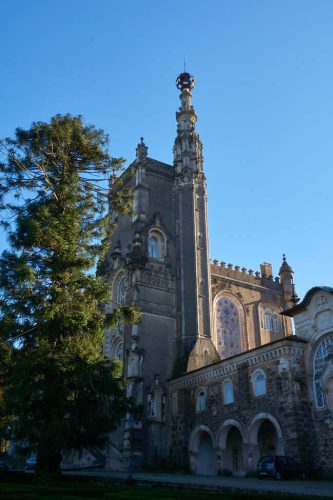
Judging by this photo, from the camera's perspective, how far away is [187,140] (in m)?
46.2

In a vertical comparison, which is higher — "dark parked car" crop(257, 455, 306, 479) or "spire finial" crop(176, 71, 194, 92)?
"spire finial" crop(176, 71, 194, 92)

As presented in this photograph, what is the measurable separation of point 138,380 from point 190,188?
55.9 feet

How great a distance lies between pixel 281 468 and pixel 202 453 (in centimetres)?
1143

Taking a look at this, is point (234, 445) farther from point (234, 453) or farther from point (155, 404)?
point (155, 404)

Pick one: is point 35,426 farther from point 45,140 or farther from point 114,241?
point 114,241

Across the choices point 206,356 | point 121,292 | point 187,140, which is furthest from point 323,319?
point 187,140

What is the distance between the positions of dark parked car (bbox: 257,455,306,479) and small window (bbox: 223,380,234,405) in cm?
662

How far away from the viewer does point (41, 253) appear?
24594 millimetres

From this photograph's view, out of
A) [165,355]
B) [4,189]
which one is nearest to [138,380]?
[165,355]

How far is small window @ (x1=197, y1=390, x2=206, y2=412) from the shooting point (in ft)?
106

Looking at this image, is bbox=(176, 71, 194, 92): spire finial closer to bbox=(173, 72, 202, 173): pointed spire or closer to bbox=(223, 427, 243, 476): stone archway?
bbox=(173, 72, 202, 173): pointed spire

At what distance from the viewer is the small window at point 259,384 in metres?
27.3

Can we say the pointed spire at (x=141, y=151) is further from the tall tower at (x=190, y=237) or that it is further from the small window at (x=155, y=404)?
the small window at (x=155, y=404)

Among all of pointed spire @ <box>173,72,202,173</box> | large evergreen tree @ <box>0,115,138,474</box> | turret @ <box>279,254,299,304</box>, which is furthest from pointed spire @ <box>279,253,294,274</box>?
large evergreen tree @ <box>0,115,138,474</box>
